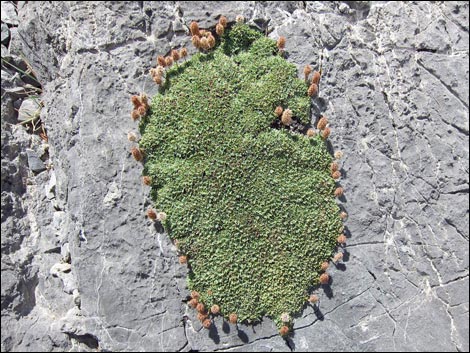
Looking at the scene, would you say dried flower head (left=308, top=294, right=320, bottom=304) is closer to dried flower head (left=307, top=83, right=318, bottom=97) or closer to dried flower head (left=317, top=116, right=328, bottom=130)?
dried flower head (left=317, top=116, right=328, bottom=130)

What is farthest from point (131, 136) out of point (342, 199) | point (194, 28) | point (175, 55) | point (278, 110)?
point (342, 199)

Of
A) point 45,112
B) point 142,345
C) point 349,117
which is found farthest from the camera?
point 45,112

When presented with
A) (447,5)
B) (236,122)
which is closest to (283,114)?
(236,122)

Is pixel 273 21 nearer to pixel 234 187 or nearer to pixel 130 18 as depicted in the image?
pixel 130 18

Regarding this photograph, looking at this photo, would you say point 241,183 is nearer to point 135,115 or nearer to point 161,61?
point 135,115

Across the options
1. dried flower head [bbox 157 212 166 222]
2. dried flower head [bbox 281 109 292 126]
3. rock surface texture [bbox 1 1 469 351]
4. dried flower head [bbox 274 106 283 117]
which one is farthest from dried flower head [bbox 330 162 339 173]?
dried flower head [bbox 157 212 166 222]

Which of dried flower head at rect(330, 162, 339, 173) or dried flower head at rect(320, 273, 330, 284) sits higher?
dried flower head at rect(330, 162, 339, 173)
